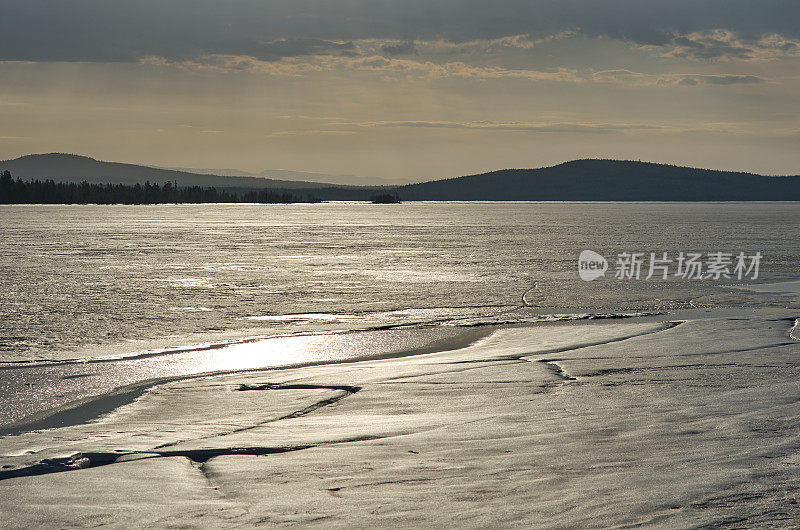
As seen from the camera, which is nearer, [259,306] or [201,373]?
[201,373]

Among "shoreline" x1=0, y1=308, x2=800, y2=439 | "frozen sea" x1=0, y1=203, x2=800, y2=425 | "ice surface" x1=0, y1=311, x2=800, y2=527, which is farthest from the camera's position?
"frozen sea" x1=0, y1=203, x2=800, y2=425

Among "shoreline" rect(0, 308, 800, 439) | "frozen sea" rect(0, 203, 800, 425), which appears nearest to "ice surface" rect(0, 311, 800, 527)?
"shoreline" rect(0, 308, 800, 439)

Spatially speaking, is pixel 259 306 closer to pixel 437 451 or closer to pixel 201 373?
pixel 201 373

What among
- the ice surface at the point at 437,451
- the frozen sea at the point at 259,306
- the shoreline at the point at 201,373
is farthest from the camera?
the frozen sea at the point at 259,306

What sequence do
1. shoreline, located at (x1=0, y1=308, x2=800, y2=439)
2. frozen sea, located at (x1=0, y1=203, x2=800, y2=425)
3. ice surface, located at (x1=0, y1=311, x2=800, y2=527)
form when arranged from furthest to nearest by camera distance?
1. frozen sea, located at (x1=0, y1=203, x2=800, y2=425)
2. shoreline, located at (x1=0, y1=308, x2=800, y2=439)
3. ice surface, located at (x1=0, y1=311, x2=800, y2=527)

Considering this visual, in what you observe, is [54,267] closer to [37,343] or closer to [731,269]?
[37,343]

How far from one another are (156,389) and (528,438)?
582 cm

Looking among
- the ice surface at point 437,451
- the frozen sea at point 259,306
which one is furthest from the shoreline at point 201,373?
the ice surface at point 437,451

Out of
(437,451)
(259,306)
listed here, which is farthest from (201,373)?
(259,306)

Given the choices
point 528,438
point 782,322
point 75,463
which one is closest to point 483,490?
point 528,438

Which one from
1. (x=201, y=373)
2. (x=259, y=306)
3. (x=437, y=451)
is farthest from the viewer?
(x=259, y=306)

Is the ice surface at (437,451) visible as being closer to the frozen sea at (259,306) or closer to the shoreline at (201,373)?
the shoreline at (201,373)

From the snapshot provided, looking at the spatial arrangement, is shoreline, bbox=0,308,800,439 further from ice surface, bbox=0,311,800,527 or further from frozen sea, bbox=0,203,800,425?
ice surface, bbox=0,311,800,527

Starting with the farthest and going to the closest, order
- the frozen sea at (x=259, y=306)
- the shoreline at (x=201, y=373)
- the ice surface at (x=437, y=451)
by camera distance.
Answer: the frozen sea at (x=259, y=306)
the shoreline at (x=201, y=373)
the ice surface at (x=437, y=451)
